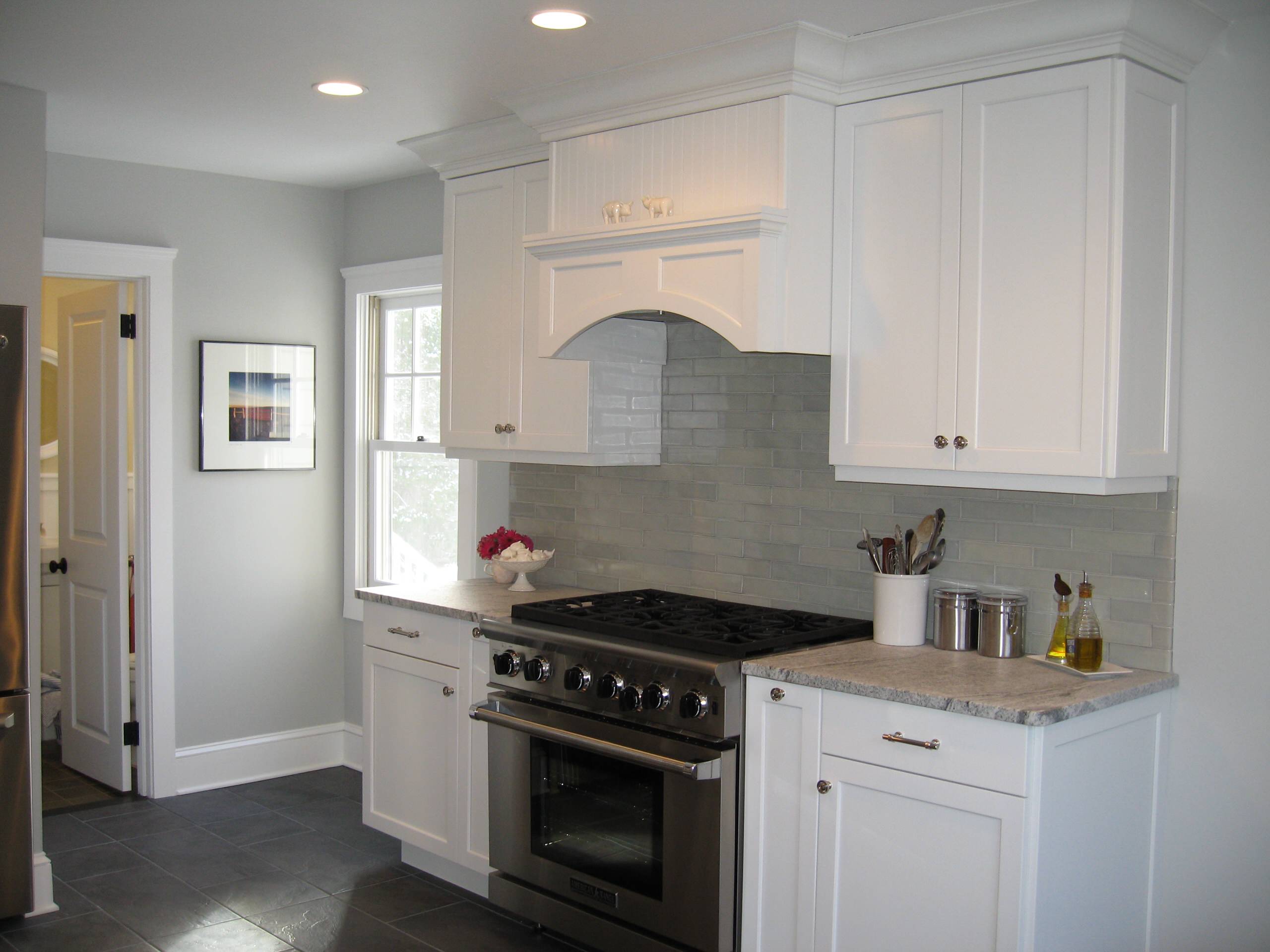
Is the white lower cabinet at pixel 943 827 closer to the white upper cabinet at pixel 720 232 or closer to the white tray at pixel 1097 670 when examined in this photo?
the white tray at pixel 1097 670

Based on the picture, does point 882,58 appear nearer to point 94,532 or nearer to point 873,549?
point 873,549

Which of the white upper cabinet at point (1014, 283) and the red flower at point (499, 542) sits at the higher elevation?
the white upper cabinet at point (1014, 283)

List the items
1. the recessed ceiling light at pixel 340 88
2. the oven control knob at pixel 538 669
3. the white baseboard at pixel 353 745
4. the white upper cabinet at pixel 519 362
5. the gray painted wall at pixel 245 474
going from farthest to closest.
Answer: the white baseboard at pixel 353 745, the gray painted wall at pixel 245 474, the white upper cabinet at pixel 519 362, the recessed ceiling light at pixel 340 88, the oven control knob at pixel 538 669

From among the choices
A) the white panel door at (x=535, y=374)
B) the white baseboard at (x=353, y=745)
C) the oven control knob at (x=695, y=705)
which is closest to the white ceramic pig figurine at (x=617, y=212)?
the white panel door at (x=535, y=374)

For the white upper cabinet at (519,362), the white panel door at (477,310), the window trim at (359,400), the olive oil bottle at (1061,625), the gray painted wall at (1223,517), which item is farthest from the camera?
the window trim at (359,400)

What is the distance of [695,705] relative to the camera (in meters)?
2.77

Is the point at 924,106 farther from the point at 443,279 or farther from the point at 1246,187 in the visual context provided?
the point at 443,279

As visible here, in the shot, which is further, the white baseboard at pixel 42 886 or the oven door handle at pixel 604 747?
the white baseboard at pixel 42 886

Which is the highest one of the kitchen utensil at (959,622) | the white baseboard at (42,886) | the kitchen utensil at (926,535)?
the kitchen utensil at (926,535)

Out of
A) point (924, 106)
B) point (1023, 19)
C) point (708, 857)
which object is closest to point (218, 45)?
point (924, 106)

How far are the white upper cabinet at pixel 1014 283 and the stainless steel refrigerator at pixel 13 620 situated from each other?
239 cm

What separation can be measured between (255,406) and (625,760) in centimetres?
273

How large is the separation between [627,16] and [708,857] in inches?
79.6

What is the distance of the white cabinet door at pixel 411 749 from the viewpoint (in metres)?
3.61
